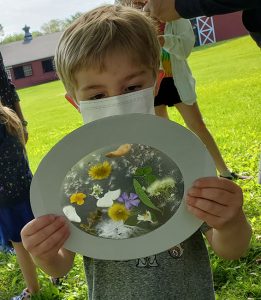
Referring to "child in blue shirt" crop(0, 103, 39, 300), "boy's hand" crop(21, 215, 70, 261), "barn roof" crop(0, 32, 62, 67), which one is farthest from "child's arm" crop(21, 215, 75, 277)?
"barn roof" crop(0, 32, 62, 67)

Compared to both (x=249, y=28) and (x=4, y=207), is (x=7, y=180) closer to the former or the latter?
(x=4, y=207)

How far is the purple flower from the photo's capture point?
117 centimetres

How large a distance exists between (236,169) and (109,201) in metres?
2.81

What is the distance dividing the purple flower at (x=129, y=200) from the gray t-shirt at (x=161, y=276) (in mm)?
240

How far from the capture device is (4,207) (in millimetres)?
2475

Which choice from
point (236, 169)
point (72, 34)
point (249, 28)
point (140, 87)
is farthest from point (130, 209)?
point (236, 169)

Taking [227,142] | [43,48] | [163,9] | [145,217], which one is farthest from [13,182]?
[43,48]

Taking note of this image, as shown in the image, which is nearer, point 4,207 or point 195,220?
point 195,220

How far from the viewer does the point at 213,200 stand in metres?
1.06

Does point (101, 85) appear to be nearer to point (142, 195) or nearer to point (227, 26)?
point (142, 195)

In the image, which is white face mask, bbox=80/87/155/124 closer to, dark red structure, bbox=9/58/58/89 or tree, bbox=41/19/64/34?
dark red structure, bbox=9/58/58/89

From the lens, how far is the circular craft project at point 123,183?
108cm

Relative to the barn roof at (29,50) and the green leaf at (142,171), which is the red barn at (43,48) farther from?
the green leaf at (142,171)

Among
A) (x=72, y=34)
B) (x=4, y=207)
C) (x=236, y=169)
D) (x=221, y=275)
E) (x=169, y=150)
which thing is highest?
(x=72, y=34)
